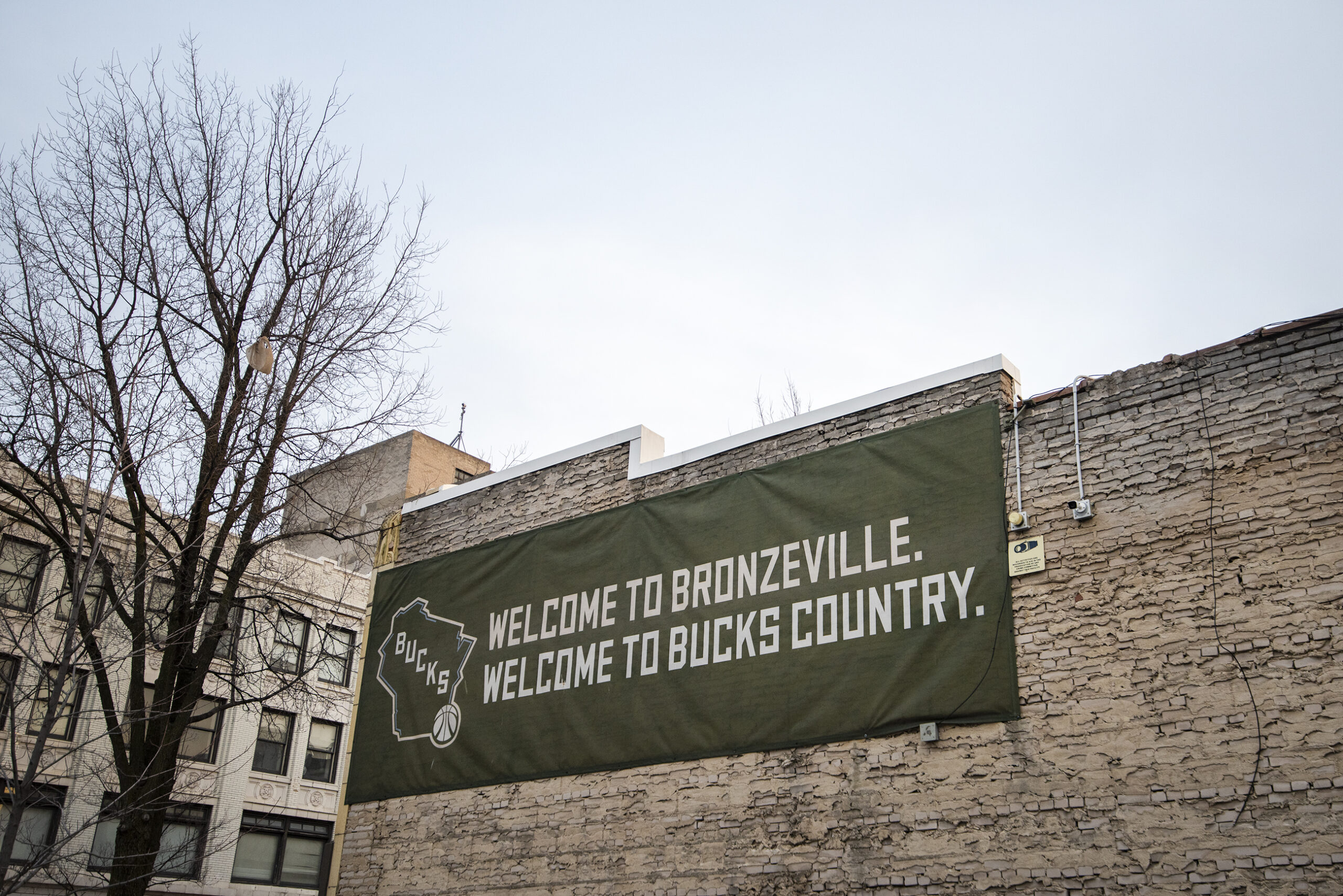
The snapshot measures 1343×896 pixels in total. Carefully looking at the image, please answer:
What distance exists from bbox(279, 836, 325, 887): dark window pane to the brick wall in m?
18.5

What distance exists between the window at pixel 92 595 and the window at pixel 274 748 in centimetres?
561

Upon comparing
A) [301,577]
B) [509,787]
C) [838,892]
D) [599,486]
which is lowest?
[838,892]

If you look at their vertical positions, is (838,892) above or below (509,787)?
below

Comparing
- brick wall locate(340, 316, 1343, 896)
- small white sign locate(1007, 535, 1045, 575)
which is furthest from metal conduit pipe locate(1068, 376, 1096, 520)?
small white sign locate(1007, 535, 1045, 575)

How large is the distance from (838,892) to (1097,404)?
17.2ft

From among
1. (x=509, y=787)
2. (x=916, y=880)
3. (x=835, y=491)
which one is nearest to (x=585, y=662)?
(x=509, y=787)

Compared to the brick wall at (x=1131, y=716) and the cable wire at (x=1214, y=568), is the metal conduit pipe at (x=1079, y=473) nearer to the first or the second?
the brick wall at (x=1131, y=716)

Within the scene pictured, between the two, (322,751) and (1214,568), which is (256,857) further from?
(1214,568)

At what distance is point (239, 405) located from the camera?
45.4ft

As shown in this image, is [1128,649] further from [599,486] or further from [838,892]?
[599,486]

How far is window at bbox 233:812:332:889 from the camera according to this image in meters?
26.6

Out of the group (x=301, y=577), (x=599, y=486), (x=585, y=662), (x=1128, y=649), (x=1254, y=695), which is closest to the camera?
(x=1254, y=695)

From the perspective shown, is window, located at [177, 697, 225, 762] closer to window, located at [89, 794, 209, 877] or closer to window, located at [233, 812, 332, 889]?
window, located at [89, 794, 209, 877]

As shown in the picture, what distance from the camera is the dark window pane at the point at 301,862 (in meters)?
27.3
